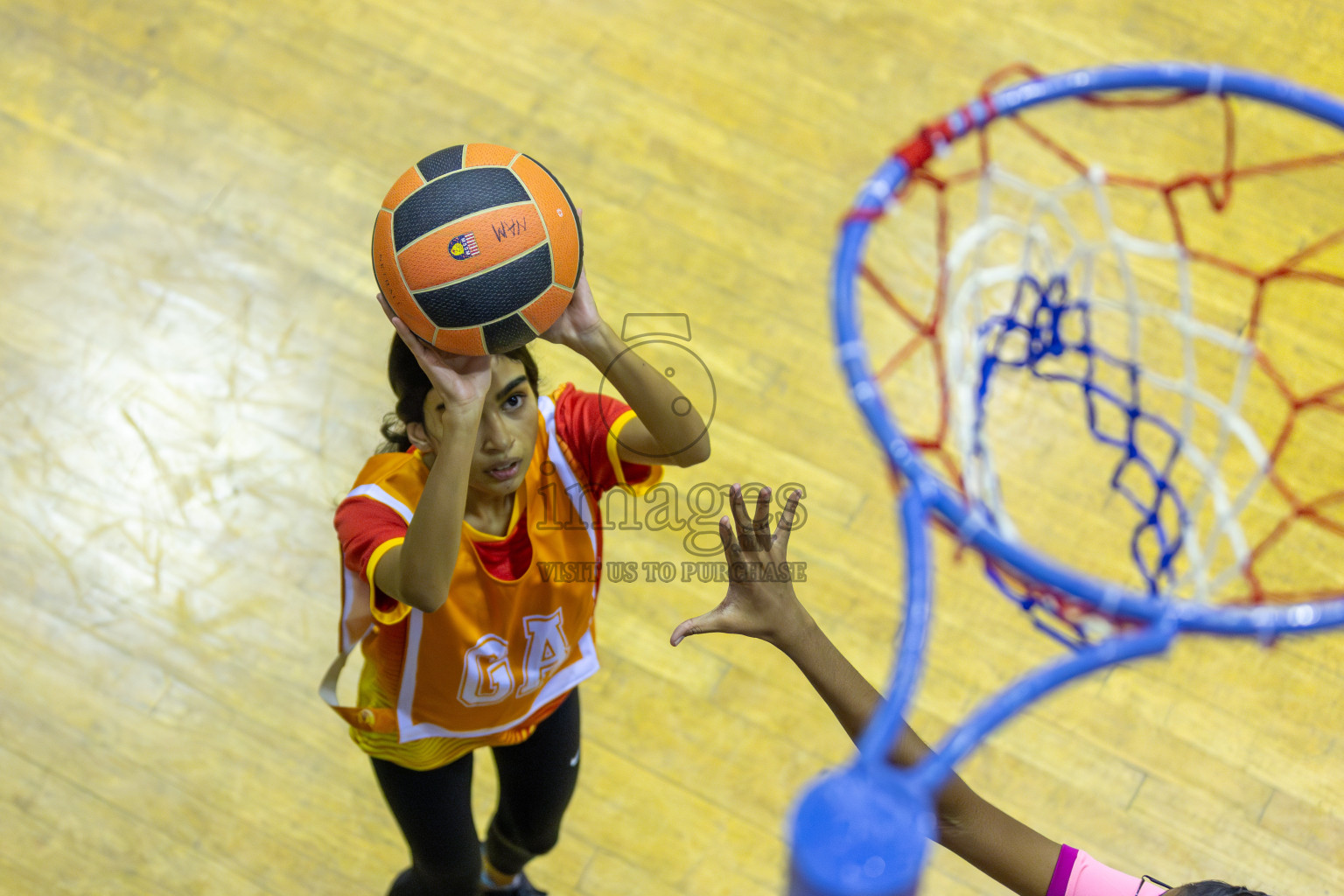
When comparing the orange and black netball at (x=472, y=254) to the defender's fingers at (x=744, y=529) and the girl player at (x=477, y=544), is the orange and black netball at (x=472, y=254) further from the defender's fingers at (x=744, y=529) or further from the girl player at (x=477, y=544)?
the defender's fingers at (x=744, y=529)

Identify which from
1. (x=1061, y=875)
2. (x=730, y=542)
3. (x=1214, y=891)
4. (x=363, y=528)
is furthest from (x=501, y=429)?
(x=1214, y=891)

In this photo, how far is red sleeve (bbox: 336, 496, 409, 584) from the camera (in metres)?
1.74

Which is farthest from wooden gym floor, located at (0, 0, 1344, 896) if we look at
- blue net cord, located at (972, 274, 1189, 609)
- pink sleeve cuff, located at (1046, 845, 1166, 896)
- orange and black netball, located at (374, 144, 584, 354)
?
orange and black netball, located at (374, 144, 584, 354)

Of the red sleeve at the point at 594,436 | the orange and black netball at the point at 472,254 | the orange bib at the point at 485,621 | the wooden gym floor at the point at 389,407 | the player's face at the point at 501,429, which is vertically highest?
the orange and black netball at the point at 472,254

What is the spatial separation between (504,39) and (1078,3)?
1.93 m

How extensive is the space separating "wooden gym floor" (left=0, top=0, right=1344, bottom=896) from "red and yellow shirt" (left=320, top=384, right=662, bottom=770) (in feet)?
2.63

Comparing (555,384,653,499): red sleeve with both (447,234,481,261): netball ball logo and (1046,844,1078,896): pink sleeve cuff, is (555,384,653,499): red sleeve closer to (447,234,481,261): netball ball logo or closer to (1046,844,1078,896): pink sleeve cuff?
(447,234,481,261): netball ball logo

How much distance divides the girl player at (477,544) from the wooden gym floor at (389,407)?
72cm

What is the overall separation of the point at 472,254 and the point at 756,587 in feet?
2.07

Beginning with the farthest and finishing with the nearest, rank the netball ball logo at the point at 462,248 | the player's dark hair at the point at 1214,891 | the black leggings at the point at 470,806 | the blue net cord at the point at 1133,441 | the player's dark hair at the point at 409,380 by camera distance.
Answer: the blue net cord at the point at 1133,441 → the black leggings at the point at 470,806 → the player's dark hair at the point at 409,380 → the netball ball logo at the point at 462,248 → the player's dark hair at the point at 1214,891

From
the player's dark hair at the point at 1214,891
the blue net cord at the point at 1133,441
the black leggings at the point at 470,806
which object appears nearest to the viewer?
the player's dark hair at the point at 1214,891

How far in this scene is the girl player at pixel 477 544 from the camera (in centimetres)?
167

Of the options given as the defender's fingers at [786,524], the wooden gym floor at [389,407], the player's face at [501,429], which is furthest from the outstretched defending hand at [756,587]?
the wooden gym floor at [389,407]

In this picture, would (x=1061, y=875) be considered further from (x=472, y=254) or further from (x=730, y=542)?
(x=472, y=254)
